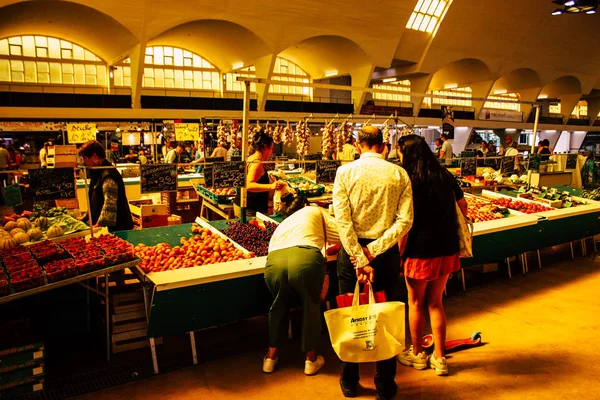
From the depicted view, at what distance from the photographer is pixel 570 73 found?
29938 millimetres

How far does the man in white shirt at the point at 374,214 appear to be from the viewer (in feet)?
9.64

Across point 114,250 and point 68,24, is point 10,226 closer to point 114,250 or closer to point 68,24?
point 114,250

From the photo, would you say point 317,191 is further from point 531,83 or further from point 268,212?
point 531,83

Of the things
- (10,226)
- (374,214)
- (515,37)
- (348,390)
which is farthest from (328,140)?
(515,37)

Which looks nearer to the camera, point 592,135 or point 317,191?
point 317,191

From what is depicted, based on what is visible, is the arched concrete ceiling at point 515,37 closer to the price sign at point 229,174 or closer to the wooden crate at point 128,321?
the price sign at point 229,174

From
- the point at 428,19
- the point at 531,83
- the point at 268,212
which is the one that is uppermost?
the point at 428,19

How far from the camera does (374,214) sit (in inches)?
117

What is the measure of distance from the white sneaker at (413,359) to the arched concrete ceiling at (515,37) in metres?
21.4

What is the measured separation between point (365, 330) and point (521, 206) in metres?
4.54

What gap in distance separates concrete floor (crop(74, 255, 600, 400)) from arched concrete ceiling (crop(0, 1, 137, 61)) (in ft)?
53.0

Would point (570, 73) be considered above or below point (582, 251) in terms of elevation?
above

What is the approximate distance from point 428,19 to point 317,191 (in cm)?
1877

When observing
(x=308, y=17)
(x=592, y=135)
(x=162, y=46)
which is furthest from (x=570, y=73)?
(x=162, y=46)
